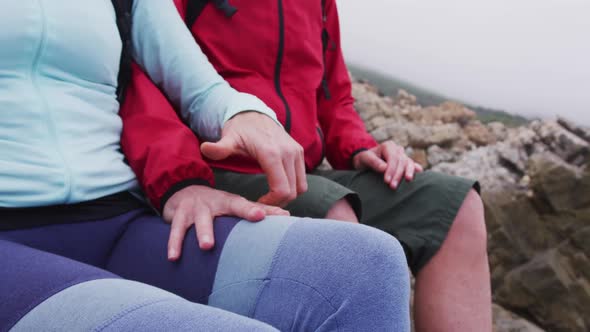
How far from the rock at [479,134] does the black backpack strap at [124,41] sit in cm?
270

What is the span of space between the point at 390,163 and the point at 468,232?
0.22 m

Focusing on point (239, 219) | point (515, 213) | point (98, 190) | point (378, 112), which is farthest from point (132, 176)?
point (378, 112)

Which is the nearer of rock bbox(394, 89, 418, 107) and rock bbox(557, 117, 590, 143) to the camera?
rock bbox(557, 117, 590, 143)

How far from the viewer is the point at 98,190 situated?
627mm

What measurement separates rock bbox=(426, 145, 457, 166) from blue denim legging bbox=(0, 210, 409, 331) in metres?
2.56

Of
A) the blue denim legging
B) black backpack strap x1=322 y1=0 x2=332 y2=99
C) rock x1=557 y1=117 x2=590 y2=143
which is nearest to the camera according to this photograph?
the blue denim legging

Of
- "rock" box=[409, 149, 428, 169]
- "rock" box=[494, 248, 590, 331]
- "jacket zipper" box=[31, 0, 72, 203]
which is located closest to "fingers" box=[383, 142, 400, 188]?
"jacket zipper" box=[31, 0, 72, 203]

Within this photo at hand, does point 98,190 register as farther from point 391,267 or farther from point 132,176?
point 391,267

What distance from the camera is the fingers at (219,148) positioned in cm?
58

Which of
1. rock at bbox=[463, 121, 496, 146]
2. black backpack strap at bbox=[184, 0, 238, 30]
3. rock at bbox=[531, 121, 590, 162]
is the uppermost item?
black backpack strap at bbox=[184, 0, 238, 30]

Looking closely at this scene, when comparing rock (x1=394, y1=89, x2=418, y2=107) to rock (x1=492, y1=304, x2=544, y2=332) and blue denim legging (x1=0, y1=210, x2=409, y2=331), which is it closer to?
rock (x1=492, y1=304, x2=544, y2=332)

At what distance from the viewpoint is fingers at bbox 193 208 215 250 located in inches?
22.5

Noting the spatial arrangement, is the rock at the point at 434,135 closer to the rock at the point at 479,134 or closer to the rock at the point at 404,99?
the rock at the point at 479,134

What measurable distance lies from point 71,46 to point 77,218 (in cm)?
24
